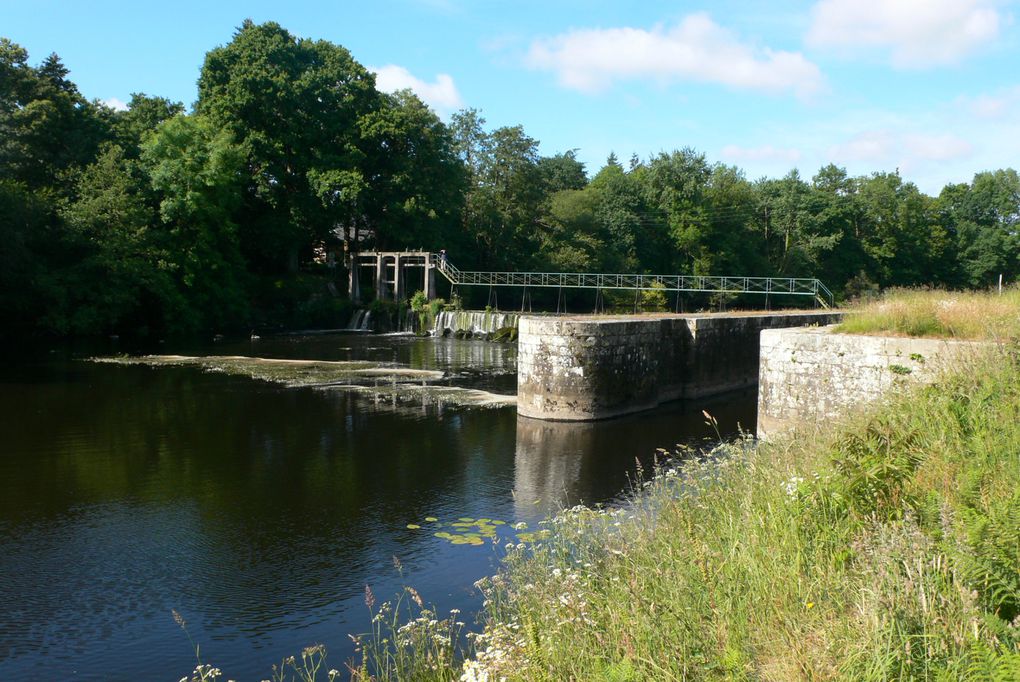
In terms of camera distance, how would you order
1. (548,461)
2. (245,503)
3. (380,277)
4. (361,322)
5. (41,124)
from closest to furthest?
(245,503) < (548,461) < (41,124) < (361,322) < (380,277)

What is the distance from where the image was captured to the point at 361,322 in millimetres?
37562

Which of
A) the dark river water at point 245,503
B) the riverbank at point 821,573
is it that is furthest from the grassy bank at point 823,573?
the dark river water at point 245,503

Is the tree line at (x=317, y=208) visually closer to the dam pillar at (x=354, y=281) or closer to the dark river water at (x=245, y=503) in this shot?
the dam pillar at (x=354, y=281)

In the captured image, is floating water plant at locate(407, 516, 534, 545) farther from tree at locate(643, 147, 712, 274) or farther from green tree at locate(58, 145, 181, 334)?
tree at locate(643, 147, 712, 274)

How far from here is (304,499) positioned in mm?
10328

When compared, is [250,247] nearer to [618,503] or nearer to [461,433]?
[461,433]

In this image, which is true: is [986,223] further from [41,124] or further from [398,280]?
[41,124]

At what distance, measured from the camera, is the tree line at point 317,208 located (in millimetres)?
Answer: 30469

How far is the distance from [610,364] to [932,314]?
251 inches

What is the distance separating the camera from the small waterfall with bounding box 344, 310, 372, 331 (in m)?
37.2

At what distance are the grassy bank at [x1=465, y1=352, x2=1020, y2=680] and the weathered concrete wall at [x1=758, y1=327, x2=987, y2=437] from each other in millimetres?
3850

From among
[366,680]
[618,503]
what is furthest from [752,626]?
[618,503]

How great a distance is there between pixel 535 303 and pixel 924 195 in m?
33.4

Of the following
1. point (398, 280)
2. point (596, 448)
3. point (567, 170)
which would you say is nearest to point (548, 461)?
point (596, 448)
